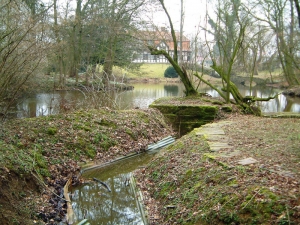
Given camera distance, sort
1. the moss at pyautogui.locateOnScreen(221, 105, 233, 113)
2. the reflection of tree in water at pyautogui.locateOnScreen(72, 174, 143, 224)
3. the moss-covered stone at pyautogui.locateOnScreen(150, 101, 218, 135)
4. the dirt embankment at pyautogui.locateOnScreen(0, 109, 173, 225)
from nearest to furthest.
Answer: the dirt embankment at pyautogui.locateOnScreen(0, 109, 173, 225) → the reflection of tree in water at pyautogui.locateOnScreen(72, 174, 143, 224) → the moss-covered stone at pyautogui.locateOnScreen(150, 101, 218, 135) → the moss at pyautogui.locateOnScreen(221, 105, 233, 113)

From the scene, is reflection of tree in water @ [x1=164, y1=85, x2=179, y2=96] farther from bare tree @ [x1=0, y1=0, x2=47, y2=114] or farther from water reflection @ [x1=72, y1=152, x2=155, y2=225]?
water reflection @ [x1=72, y1=152, x2=155, y2=225]

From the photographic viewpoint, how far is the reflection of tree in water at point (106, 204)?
5910 millimetres

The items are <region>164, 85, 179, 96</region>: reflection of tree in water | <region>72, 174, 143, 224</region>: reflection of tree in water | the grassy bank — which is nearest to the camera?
Result: the grassy bank

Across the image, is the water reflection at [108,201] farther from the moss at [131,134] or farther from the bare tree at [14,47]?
the bare tree at [14,47]

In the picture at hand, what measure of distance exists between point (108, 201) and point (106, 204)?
0.13 meters

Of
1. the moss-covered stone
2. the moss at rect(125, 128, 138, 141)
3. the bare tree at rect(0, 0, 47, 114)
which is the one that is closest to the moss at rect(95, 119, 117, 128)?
the moss at rect(125, 128, 138, 141)


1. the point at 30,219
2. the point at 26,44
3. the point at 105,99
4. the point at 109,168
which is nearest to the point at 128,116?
the point at 105,99

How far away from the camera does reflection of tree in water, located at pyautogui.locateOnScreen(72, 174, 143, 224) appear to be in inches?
233

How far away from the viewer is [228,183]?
4777 millimetres

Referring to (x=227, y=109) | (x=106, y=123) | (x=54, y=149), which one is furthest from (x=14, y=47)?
(x=227, y=109)

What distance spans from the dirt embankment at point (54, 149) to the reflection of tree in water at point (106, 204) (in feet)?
1.31

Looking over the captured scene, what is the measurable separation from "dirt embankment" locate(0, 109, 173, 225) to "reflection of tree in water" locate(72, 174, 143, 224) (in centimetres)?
40

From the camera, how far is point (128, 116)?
11.9m

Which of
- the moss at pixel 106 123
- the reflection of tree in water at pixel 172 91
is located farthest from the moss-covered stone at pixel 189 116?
the reflection of tree in water at pixel 172 91
